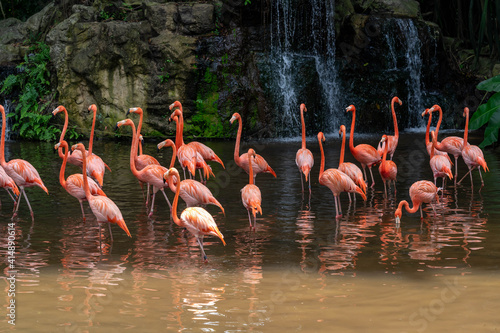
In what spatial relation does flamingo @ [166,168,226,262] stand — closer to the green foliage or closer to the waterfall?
the waterfall

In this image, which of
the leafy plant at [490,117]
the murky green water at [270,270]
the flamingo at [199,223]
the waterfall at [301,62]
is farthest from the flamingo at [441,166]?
the waterfall at [301,62]

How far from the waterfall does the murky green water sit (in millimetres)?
8160

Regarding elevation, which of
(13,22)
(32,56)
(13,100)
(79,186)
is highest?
(13,22)

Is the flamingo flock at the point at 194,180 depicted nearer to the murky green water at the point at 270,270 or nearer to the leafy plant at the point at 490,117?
the murky green water at the point at 270,270

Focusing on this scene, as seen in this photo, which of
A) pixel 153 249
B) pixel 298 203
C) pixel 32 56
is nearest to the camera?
pixel 153 249

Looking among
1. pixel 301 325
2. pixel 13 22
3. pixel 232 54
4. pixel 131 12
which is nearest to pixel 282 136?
pixel 232 54

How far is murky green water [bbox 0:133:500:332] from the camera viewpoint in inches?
159

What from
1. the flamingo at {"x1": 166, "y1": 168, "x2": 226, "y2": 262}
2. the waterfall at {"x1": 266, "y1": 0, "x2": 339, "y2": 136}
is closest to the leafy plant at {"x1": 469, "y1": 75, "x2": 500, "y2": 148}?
the flamingo at {"x1": 166, "y1": 168, "x2": 226, "y2": 262}

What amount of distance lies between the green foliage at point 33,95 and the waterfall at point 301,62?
19.9 feet

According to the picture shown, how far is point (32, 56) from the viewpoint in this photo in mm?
17484

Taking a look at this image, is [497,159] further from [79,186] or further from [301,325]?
[301,325]

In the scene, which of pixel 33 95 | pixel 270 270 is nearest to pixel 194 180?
pixel 270 270

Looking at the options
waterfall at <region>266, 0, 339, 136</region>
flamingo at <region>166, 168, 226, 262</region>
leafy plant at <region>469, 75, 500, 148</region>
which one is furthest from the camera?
waterfall at <region>266, 0, 339, 136</region>

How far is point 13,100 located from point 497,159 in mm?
12966
